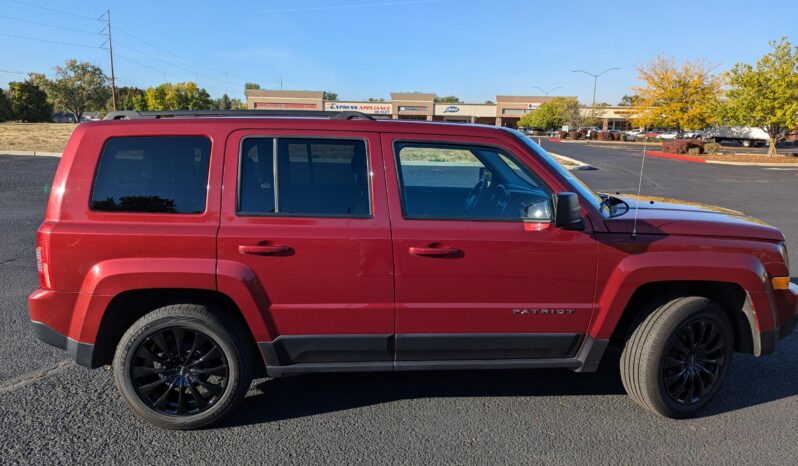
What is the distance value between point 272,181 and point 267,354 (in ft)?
3.41

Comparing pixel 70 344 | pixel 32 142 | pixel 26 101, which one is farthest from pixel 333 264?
pixel 26 101

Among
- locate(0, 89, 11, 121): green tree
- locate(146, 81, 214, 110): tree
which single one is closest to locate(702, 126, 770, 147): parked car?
locate(146, 81, 214, 110): tree

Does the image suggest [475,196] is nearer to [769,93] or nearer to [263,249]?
[263,249]

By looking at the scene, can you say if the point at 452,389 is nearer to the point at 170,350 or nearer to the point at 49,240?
the point at 170,350

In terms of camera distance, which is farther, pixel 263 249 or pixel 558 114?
pixel 558 114

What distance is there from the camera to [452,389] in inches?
146

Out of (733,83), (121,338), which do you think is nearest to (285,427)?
(121,338)

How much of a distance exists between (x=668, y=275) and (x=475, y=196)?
1.30m

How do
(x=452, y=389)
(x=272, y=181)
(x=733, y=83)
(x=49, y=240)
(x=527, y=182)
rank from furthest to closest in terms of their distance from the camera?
(x=733, y=83) < (x=452, y=389) < (x=527, y=182) < (x=272, y=181) < (x=49, y=240)

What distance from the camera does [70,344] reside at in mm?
3043

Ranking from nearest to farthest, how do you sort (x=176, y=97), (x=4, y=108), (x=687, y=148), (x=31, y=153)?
1. (x=31, y=153)
2. (x=687, y=148)
3. (x=4, y=108)
4. (x=176, y=97)

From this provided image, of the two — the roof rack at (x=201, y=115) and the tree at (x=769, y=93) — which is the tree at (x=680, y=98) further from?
the roof rack at (x=201, y=115)

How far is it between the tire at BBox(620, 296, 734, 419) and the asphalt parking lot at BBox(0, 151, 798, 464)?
0.49 feet

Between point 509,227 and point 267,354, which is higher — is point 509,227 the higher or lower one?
the higher one
